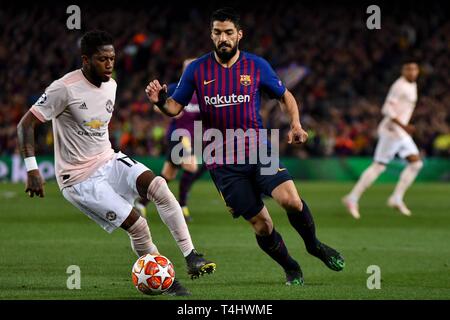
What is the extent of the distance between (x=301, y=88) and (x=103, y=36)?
899 inches

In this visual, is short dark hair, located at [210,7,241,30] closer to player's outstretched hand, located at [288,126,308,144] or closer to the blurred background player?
player's outstretched hand, located at [288,126,308,144]

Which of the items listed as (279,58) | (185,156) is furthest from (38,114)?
(279,58)

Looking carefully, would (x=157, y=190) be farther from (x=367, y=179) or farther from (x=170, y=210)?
(x=367, y=179)

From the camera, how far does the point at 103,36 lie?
8.23 m

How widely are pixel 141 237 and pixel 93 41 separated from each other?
5.57ft

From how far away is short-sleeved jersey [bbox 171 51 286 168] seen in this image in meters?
8.64

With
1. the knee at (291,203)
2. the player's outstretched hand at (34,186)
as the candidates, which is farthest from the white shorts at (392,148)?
the player's outstretched hand at (34,186)

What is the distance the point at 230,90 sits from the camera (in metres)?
8.63

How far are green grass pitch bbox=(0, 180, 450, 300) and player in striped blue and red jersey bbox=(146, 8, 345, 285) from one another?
54 centimetres

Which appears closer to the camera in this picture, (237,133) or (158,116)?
(237,133)

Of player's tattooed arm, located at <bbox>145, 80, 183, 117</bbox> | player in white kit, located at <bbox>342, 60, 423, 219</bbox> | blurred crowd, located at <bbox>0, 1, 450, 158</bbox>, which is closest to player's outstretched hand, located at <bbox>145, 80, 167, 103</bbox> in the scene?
player's tattooed arm, located at <bbox>145, 80, 183, 117</bbox>
